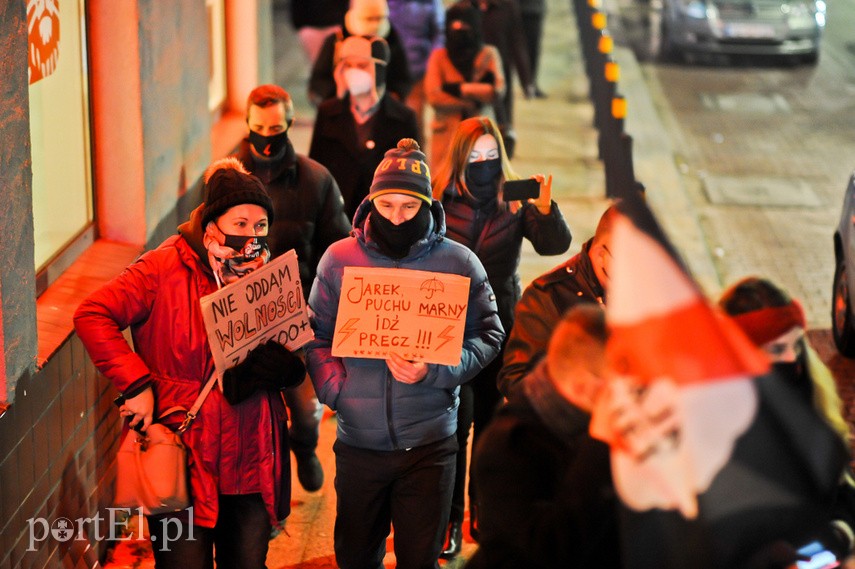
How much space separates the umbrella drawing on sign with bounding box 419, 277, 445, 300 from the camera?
5.43 m

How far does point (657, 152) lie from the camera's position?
15.9 meters

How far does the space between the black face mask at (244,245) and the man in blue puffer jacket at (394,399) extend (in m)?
0.42

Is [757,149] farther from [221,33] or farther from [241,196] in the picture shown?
[241,196]

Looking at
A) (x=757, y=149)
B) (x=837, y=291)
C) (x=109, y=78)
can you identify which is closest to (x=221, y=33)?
(x=109, y=78)

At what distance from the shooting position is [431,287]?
5.43 metres

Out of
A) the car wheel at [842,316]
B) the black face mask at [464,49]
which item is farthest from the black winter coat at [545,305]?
the black face mask at [464,49]

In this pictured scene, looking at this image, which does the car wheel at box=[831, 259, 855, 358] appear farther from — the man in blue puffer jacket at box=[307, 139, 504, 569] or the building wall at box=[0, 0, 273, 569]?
the man in blue puffer jacket at box=[307, 139, 504, 569]

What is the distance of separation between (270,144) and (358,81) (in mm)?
1556

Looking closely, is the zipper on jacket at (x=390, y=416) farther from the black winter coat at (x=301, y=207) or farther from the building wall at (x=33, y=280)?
the black winter coat at (x=301, y=207)

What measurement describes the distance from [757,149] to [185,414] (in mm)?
12365

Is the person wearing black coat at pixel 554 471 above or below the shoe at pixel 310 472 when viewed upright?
above

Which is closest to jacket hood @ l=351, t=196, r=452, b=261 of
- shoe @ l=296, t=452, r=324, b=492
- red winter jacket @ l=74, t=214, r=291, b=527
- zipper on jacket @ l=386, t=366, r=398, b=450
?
zipper on jacket @ l=386, t=366, r=398, b=450

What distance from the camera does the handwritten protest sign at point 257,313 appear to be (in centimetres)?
508

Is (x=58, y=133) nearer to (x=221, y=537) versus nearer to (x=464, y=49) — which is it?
(x=221, y=537)
